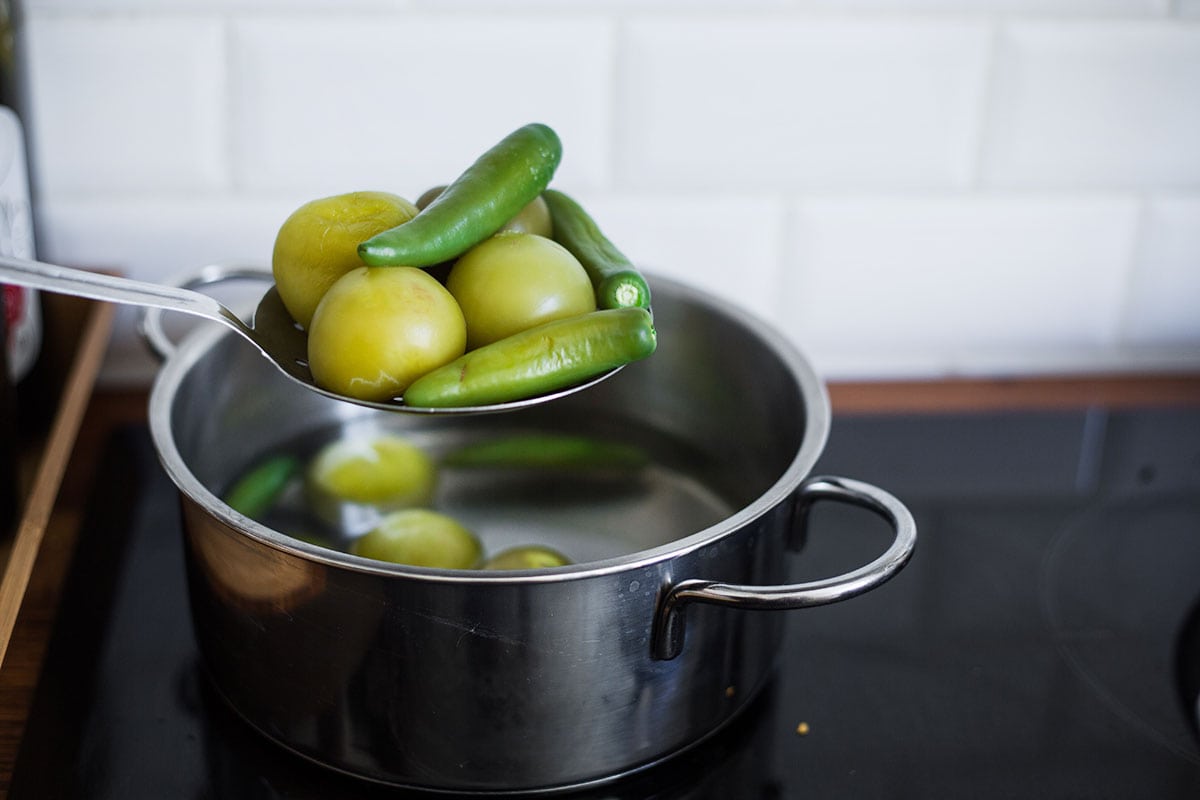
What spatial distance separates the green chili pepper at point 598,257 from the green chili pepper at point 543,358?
3 cm

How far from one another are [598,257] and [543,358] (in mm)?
84

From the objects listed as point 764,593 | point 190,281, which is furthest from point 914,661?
point 190,281

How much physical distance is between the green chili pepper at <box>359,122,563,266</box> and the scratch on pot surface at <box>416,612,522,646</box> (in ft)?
0.47

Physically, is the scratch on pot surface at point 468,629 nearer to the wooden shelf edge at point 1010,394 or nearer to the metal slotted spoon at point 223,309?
the metal slotted spoon at point 223,309

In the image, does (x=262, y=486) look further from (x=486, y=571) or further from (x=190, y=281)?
(x=486, y=571)

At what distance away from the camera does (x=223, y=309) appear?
518mm

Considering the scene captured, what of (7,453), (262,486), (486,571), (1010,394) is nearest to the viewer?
(486,571)

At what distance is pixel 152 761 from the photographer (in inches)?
19.8

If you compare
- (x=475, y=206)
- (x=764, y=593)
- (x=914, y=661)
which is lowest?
(x=914, y=661)

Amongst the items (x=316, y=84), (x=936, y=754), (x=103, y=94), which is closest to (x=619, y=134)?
(x=316, y=84)

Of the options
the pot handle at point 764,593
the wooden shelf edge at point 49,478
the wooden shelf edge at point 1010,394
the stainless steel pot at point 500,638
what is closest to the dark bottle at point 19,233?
the wooden shelf edge at point 49,478

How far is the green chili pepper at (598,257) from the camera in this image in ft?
1.75

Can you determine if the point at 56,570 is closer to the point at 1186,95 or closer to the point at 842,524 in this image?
the point at 842,524

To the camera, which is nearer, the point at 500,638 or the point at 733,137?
the point at 500,638
